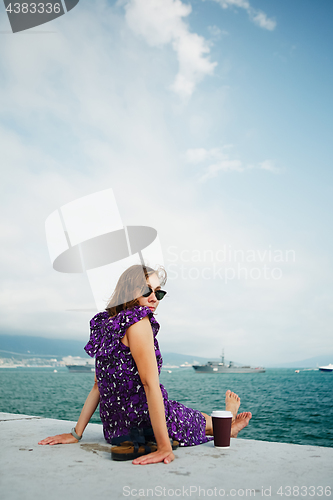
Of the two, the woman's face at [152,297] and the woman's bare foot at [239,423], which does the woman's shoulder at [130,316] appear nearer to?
the woman's face at [152,297]

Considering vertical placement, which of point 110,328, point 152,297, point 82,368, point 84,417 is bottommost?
point 82,368

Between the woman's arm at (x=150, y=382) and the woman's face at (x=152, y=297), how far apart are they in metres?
0.23

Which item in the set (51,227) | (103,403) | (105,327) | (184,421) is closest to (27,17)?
(51,227)

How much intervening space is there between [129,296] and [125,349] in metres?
0.31

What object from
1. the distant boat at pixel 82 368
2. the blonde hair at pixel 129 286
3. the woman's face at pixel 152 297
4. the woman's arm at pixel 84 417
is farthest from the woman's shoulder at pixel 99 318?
the distant boat at pixel 82 368

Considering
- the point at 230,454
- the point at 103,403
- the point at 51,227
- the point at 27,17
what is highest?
the point at 27,17

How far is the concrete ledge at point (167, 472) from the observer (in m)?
1.40

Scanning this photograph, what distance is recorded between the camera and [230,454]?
2.02m

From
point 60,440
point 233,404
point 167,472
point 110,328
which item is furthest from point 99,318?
point 233,404

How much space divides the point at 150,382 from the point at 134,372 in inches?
7.3

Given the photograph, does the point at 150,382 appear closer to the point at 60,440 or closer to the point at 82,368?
the point at 60,440

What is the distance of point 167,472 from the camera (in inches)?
65.1

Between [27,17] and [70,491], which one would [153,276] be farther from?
[27,17]

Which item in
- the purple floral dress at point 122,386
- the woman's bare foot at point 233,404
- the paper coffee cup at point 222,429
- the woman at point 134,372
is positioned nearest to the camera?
the woman at point 134,372
